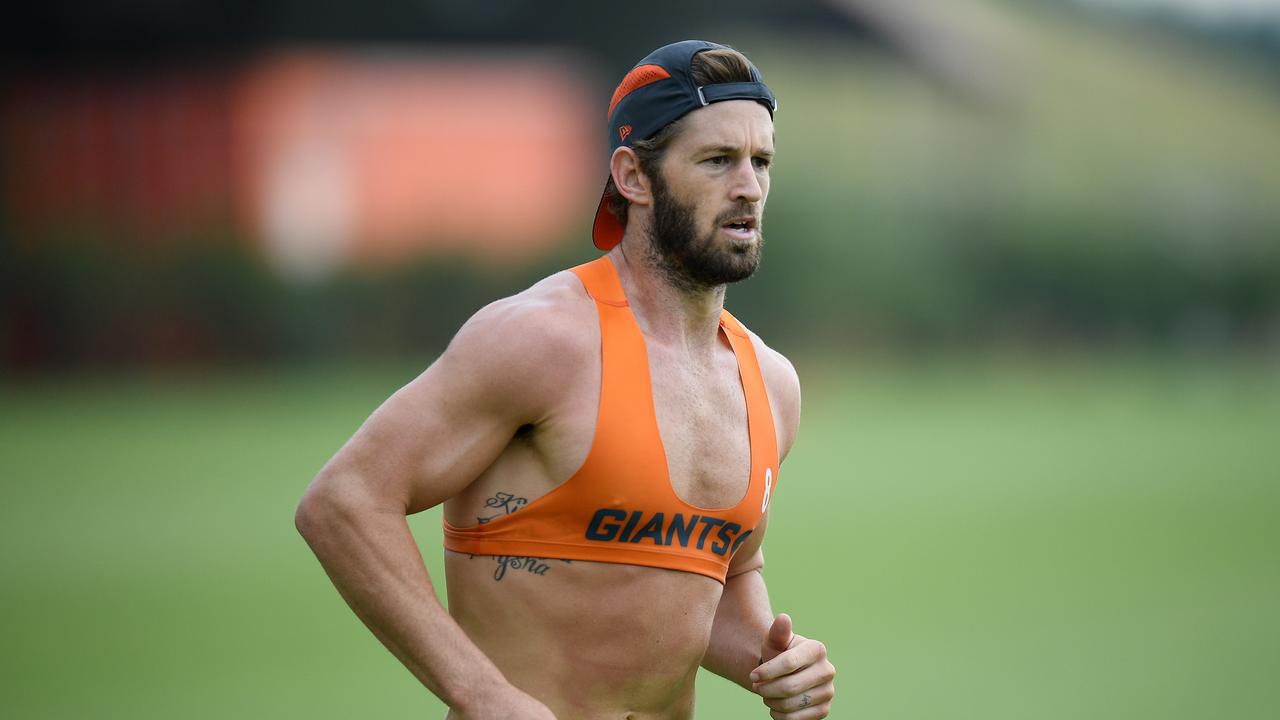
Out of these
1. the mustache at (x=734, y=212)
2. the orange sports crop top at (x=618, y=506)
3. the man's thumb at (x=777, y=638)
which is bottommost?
the man's thumb at (x=777, y=638)

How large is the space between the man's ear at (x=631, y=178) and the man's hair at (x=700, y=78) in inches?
0.7

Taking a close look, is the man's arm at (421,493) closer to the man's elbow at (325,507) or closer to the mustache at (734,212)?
the man's elbow at (325,507)

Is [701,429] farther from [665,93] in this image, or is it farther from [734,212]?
[665,93]

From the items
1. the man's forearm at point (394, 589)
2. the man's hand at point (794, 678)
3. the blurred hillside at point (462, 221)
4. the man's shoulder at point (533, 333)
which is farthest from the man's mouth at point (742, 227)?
the blurred hillside at point (462, 221)

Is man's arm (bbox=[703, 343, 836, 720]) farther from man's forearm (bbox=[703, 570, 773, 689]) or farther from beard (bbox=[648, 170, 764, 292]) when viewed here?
beard (bbox=[648, 170, 764, 292])

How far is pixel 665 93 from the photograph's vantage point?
145 inches

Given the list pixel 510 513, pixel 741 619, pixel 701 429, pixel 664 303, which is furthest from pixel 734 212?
pixel 741 619

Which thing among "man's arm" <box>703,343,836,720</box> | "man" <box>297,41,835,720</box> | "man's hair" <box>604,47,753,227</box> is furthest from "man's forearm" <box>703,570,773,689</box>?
"man's hair" <box>604,47,753,227</box>

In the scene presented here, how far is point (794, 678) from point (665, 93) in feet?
4.88

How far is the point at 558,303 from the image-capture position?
3.54m

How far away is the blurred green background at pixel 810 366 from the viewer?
1106 cm

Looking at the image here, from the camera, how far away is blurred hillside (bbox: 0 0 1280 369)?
2739cm

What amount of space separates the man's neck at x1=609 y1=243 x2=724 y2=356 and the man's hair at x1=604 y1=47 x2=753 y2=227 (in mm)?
238

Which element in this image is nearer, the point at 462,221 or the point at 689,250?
the point at 689,250
